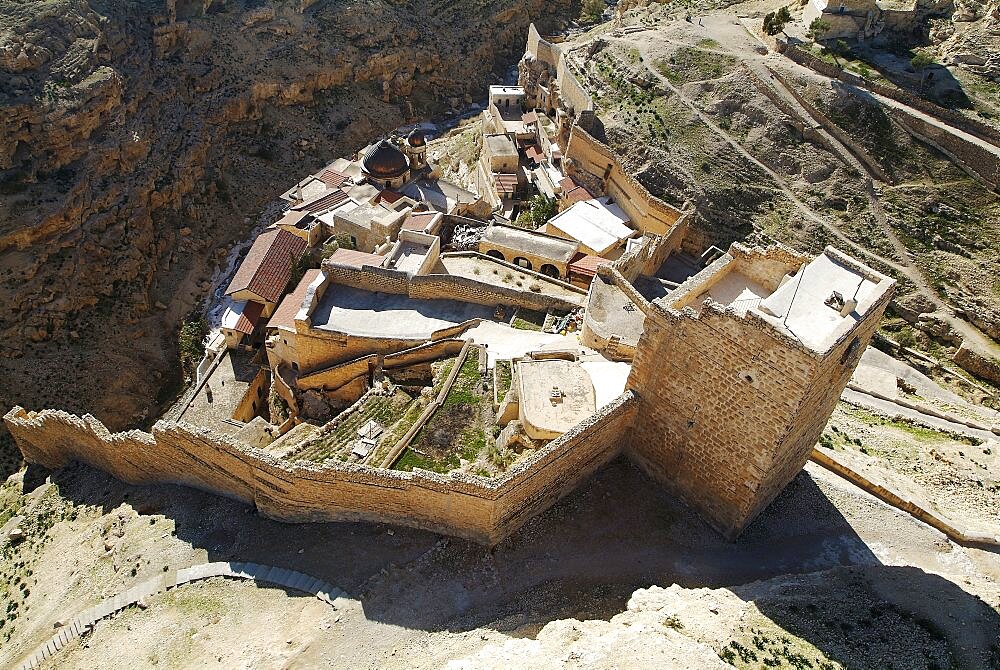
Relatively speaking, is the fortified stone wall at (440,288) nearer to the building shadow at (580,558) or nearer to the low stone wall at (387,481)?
the low stone wall at (387,481)

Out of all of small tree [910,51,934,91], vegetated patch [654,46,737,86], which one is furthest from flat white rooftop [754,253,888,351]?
vegetated patch [654,46,737,86]

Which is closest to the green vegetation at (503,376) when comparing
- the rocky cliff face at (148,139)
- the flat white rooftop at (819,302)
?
the flat white rooftop at (819,302)

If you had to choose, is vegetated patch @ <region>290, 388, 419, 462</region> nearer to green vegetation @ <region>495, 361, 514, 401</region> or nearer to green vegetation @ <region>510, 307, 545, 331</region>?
green vegetation @ <region>495, 361, 514, 401</region>

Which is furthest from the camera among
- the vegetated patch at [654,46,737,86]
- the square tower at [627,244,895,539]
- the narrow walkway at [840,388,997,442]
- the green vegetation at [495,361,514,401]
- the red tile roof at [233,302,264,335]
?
the vegetated patch at [654,46,737,86]

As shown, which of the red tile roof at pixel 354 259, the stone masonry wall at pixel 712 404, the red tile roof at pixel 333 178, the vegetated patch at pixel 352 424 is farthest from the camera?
the red tile roof at pixel 333 178

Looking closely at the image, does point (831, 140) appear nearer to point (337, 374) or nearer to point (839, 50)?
point (839, 50)

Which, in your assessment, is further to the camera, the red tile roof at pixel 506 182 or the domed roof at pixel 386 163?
the domed roof at pixel 386 163
